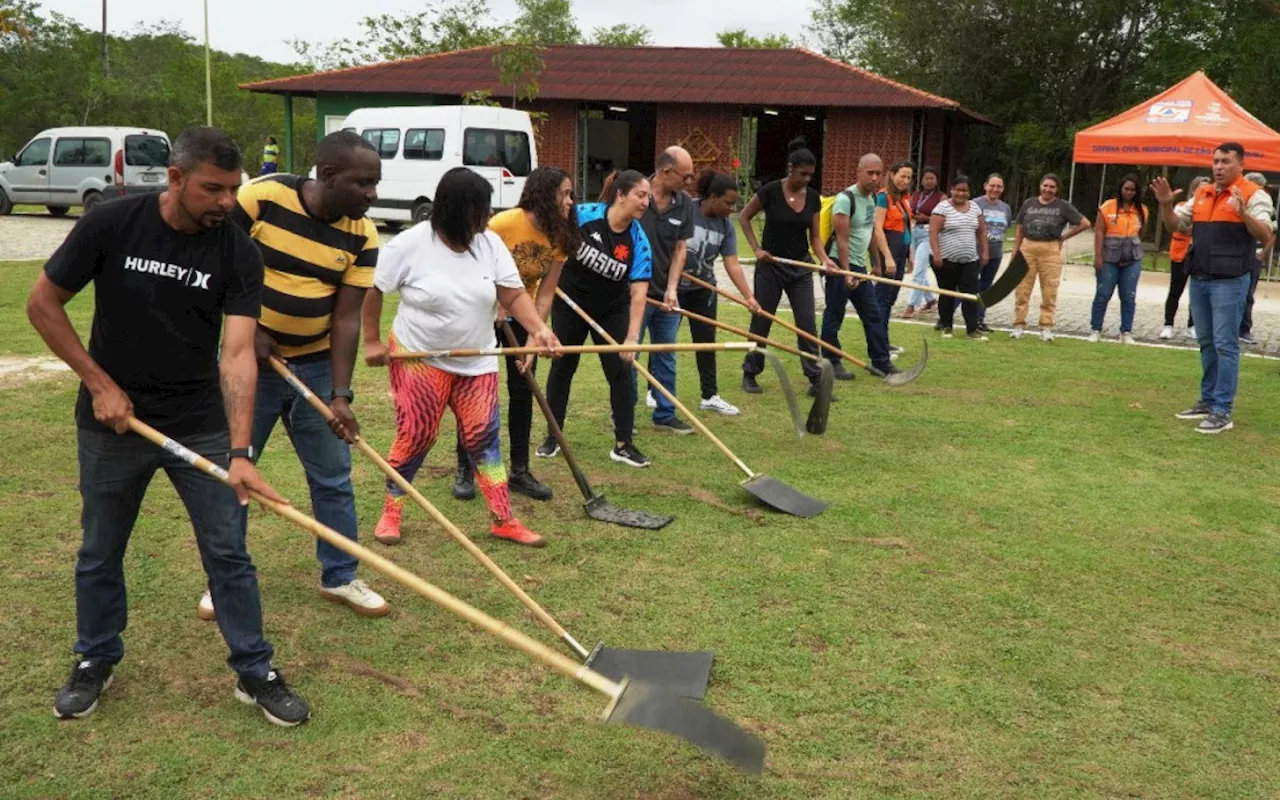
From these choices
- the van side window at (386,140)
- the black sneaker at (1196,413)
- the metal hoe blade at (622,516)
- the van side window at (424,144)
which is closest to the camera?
the metal hoe blade at (622,516)

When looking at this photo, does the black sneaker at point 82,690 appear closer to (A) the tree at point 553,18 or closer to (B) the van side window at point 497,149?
(B) the van side window at point 497,149

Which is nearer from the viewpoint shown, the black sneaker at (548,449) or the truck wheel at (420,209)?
the black sneaker at (548,449)

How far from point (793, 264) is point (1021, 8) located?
31.6 metres

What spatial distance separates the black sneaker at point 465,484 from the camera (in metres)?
5.88

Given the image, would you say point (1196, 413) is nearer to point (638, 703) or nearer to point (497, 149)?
point (638, 703)

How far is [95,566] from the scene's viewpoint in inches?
137

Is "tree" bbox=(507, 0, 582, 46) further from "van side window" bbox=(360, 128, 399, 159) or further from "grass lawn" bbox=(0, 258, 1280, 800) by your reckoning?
"grass lawn" bbox=(0, 258, 1280, 800)

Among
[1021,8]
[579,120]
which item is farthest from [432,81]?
[1021,8]

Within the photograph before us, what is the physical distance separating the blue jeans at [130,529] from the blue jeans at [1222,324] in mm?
6666

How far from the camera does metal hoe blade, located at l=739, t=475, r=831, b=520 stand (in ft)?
19.0

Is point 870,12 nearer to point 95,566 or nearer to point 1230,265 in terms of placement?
point 1230,265

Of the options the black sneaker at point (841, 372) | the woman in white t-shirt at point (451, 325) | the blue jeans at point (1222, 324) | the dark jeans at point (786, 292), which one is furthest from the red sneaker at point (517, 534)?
the blue jeans at point (1222, 324)

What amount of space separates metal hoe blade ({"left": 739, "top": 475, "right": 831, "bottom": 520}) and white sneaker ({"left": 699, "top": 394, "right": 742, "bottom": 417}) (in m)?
1.99

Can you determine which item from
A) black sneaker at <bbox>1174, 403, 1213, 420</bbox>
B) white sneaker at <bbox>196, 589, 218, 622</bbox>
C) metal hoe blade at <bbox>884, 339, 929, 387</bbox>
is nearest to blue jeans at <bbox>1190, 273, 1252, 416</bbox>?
black sneaker at <bbox>1174, 403, 1213, 420</bbox>
